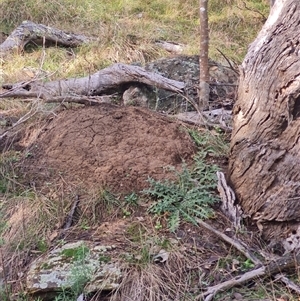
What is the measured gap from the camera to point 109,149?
142 inches

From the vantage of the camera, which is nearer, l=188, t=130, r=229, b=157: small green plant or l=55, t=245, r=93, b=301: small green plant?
l=55, t=245, r=93, b=301: small green plant

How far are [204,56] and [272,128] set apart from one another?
166 cm

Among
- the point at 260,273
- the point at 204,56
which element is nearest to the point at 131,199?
the point at 260,273

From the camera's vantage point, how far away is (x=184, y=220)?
10.3ft

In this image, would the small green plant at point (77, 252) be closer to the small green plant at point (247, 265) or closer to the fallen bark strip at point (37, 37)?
the small green plant at point (247, 265)

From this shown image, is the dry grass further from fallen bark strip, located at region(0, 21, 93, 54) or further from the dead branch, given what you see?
fallen bark strip, located at region(0, 21, 93, 54)

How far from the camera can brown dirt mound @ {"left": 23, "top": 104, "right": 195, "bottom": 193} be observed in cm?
344

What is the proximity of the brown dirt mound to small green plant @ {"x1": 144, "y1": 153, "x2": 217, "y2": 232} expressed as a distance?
12 cm

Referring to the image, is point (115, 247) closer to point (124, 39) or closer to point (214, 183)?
point (214, 183)

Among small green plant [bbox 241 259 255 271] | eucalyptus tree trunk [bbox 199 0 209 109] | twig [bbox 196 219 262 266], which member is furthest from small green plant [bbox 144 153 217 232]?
eucalyptus tree trunk [bbox 199 0 209 109]

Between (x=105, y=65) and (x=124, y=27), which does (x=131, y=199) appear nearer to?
(x=105, y=65)

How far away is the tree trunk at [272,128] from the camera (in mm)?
2975

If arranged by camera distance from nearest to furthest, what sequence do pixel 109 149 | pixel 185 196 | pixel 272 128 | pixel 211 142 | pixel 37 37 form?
pixel 272 128 < pixel 185 196 < pixel 109 149 < pixel 211 142 < pixel 37 37

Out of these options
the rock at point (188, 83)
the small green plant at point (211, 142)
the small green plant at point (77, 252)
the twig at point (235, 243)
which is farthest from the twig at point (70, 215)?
the rock at point (188, 83)
